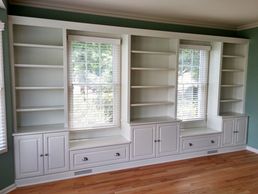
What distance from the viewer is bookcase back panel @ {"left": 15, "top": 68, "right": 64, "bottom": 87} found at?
315 cm

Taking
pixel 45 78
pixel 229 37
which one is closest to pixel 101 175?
pixel 45 78

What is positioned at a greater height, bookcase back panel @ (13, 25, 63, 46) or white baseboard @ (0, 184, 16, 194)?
bookcase back panel @ (13, 25, 63, 46)

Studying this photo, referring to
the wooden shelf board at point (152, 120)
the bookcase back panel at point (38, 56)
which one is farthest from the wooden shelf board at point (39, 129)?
the wooden shelf board at point (152, 120)

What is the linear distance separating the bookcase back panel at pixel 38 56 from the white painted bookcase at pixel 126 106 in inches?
0.5

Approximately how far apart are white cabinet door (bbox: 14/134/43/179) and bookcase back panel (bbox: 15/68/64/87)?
0.83m

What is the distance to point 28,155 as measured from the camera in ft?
9.62

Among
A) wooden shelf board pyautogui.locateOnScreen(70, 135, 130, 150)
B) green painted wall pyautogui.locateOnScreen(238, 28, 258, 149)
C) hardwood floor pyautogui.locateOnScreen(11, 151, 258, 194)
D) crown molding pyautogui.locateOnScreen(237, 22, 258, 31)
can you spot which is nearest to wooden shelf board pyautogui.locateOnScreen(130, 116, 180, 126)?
wooden shelf board pyautogui.locateOnScreen(70, 135, 130, 150)

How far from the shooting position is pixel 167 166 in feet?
12.0

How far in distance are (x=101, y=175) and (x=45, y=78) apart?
176 centimetres

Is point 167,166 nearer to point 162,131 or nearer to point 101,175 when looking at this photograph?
point 162,131

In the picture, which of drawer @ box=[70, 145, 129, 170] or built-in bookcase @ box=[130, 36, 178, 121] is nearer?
drawer @ box=[70, 145, 129, 170]

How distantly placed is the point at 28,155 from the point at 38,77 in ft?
3.82

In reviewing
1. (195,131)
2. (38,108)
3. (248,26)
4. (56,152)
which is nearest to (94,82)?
(38,108)

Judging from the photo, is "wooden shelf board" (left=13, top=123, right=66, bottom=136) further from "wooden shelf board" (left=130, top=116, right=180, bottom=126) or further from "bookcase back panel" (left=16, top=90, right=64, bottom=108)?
"wooden shelf board" (left=130, top=116, right=180, bottom=126)
